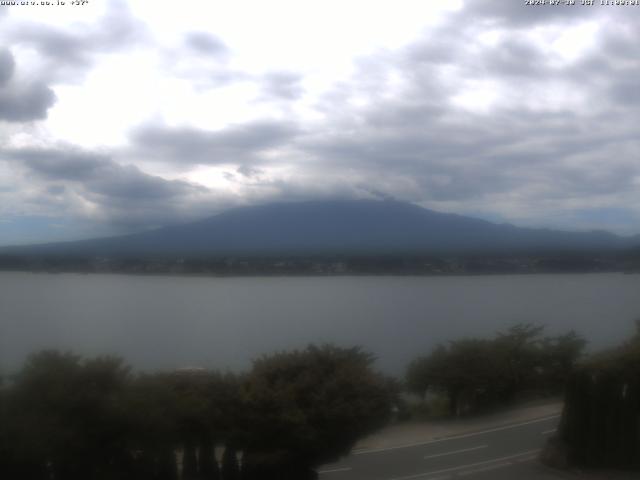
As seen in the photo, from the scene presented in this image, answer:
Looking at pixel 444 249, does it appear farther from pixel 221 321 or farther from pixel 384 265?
pixel 221 321

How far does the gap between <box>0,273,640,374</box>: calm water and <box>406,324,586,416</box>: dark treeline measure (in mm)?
954

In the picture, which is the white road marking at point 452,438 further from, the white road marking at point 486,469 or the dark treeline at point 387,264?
the dark treeline at point 387,264

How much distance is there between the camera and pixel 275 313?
1108 inches

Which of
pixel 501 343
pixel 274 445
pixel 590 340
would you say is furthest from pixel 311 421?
pixel 590 340

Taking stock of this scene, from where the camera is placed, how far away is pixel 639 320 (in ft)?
58.8

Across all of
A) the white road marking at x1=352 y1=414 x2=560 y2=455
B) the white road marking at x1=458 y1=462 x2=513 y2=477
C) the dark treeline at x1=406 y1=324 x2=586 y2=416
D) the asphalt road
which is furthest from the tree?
the dark treeline at x1=406 y1=324 x2=586 y2=416

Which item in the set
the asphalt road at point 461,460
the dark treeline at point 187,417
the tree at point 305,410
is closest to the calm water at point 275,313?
the dark treeline at point 187,417

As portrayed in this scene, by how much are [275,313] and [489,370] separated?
11.5m

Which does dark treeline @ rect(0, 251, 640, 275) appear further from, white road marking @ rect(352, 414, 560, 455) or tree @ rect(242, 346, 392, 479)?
tree @ rect(242, 346, 392, 479)

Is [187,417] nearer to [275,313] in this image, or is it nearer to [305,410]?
[305,410]

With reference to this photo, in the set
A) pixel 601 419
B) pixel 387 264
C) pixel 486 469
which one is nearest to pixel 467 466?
pixel 486 469

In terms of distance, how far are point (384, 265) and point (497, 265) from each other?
4449mm

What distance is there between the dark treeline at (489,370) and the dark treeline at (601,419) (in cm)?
334

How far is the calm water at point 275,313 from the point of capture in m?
17.2
